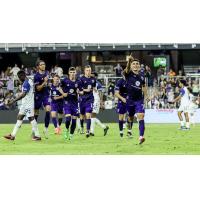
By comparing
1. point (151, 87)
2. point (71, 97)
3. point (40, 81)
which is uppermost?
point (151, 87)

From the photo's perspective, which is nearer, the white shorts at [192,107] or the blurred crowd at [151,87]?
the white shorts at [192,107]

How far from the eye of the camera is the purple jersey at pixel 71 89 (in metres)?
19.8

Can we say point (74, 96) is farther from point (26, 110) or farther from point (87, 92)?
point (26, 110)

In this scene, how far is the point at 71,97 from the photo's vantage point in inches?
780

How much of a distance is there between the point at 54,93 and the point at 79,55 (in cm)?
1768

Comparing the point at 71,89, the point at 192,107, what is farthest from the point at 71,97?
the point at 192,107

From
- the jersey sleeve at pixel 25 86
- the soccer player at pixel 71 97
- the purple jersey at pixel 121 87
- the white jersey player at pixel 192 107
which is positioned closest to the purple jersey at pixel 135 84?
the purple jersey at pixel 121 87

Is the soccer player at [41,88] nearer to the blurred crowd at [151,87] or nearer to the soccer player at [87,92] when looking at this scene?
the soccer player at [87,92]

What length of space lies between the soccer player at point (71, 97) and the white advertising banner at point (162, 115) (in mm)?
16271

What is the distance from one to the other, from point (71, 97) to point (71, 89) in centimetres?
29

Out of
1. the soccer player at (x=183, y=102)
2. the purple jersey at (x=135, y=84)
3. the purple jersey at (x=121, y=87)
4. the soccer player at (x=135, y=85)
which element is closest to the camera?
the soccer player at (x=135, y=85)

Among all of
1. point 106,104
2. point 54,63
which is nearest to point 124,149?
point 106,104

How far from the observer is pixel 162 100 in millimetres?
37094

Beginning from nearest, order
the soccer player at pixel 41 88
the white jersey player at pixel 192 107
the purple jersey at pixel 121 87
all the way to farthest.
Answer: the purple jersey at pixel 121 87
the soccer player at pixel 41 88
the white jersey player at pixel 192 107
